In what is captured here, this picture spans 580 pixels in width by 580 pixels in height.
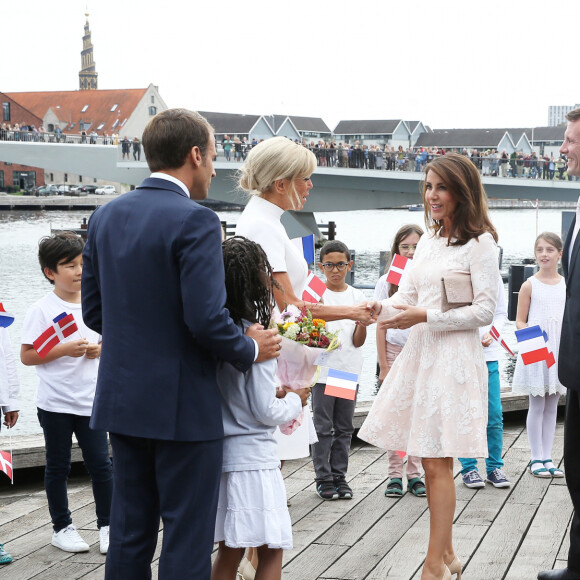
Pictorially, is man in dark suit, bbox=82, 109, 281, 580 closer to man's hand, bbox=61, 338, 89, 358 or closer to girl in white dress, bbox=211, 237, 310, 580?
girl in white dress, bbox=211, 237, 310, 580

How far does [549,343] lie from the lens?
5.64 meters

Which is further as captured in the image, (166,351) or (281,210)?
(281,210)

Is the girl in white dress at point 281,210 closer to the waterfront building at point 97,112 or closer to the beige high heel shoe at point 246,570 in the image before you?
the beige high heel shoe at point 246,570

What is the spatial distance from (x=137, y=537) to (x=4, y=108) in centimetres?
9536

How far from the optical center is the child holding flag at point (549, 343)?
5359 mm

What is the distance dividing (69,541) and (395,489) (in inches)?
69.6

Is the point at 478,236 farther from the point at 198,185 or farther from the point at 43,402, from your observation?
the point at 43,402

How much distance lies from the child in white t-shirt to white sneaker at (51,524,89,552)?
1378 mm

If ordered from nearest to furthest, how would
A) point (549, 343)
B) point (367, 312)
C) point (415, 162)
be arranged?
point (367, 312), point (549, 343), point (415, 162)

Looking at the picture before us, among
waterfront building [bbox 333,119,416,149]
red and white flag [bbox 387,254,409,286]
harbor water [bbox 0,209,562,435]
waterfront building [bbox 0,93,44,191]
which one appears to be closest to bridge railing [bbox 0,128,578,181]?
harbor water [bbox 0,209,562,435]

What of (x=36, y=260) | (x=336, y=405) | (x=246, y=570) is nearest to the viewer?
(x=246, y=570)

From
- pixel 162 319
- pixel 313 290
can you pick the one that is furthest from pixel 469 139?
pixel 162 319

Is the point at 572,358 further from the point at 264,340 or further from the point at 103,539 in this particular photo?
the point at 103,539

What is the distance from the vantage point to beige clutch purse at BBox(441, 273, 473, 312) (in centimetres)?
345
